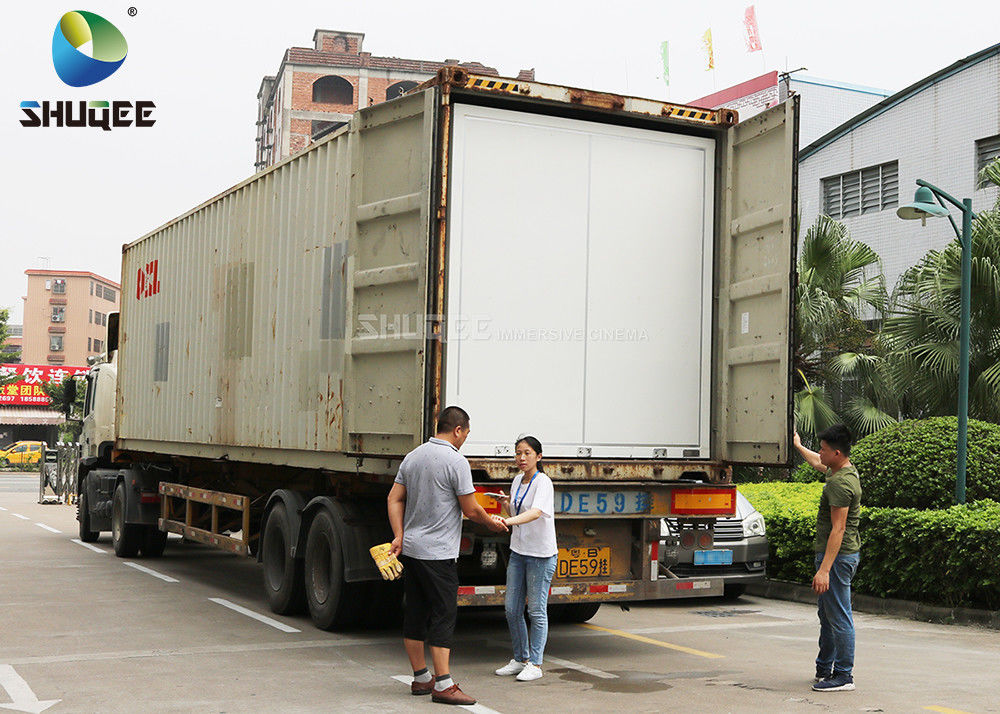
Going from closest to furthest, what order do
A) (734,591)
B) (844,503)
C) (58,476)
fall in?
(844,503)
(734,591)
(58,476)

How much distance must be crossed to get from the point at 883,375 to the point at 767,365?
35.5 ft

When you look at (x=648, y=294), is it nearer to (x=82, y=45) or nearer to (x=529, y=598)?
(x=529, y=598)

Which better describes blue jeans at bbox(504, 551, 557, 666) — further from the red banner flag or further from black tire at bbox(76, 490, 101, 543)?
the red banner flag

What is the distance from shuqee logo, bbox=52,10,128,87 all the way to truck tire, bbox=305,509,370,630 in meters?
13.6

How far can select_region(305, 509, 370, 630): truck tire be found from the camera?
9.23m

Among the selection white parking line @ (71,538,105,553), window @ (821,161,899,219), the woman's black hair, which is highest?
window @ (821,161,899,219)

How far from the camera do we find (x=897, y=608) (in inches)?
461

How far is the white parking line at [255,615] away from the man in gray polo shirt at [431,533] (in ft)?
9.70

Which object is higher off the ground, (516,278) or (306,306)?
(516,278)

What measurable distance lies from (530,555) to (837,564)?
77.7 inches

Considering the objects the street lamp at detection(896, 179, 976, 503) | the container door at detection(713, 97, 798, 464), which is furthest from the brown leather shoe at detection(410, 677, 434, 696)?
the street lamp at detection(896, 179, 976, 503)

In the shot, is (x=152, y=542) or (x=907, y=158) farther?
(x=907, y=158)

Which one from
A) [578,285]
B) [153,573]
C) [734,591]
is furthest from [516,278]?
[153,573]

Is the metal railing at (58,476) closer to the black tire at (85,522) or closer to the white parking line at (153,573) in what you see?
the black tire at (85,522)
